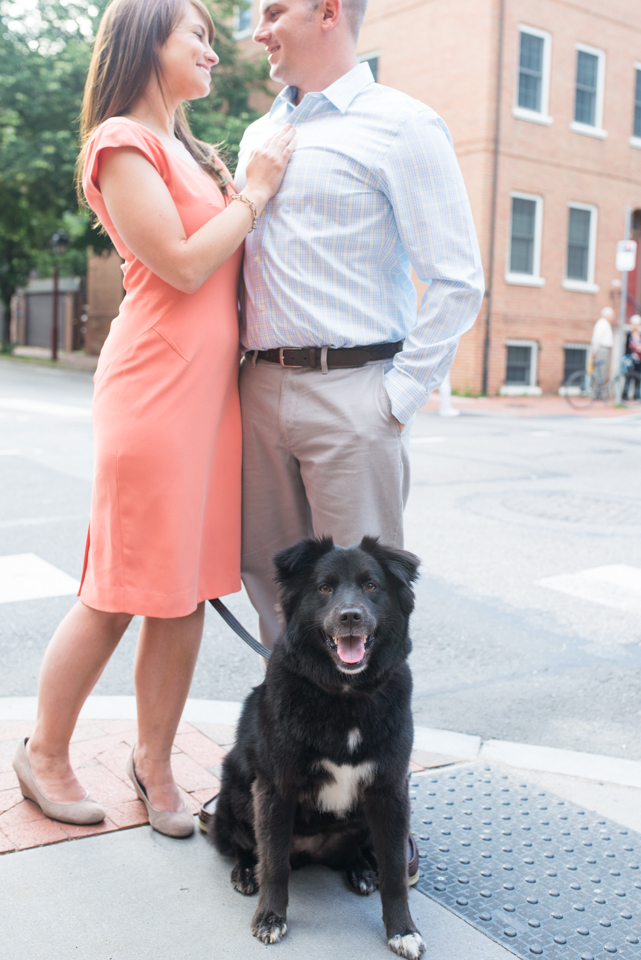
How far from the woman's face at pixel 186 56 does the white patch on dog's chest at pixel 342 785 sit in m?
1.85

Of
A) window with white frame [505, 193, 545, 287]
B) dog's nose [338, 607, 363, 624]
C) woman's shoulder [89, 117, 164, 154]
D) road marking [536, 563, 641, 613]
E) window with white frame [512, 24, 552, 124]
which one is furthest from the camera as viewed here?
window with white frame [505, 193, 545, 287]

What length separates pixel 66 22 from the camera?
26156mm

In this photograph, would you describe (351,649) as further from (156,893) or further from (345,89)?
(345,89)

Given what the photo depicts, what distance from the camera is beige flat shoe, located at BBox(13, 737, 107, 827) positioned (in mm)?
2557

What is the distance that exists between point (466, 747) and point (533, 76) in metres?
21.7

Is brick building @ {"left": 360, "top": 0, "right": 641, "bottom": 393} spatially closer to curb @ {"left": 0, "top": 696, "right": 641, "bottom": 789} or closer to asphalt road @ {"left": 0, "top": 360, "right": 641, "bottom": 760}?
asphalt road @ {"left": 0, "top": 360, "right": 641, "bottom": 760}

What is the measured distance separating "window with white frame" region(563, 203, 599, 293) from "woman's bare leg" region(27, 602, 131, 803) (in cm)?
2201

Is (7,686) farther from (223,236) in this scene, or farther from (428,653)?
(223,236)

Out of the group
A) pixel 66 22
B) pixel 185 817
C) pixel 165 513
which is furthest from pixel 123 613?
pixel 66 22

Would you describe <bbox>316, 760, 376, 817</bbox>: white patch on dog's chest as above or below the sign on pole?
below

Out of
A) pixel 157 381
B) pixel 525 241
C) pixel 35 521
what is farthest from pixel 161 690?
pixel 525 241

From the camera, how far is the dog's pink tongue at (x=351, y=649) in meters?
2.04

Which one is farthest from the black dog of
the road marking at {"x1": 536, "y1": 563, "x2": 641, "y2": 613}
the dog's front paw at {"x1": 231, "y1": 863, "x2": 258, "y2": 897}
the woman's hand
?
the road marking at {"x1": 536, "y1": 563, "x2": 641, "y2": 613}

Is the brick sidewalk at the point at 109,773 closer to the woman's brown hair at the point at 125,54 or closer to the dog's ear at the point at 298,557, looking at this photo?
the dog's ear at the point at 298,557
